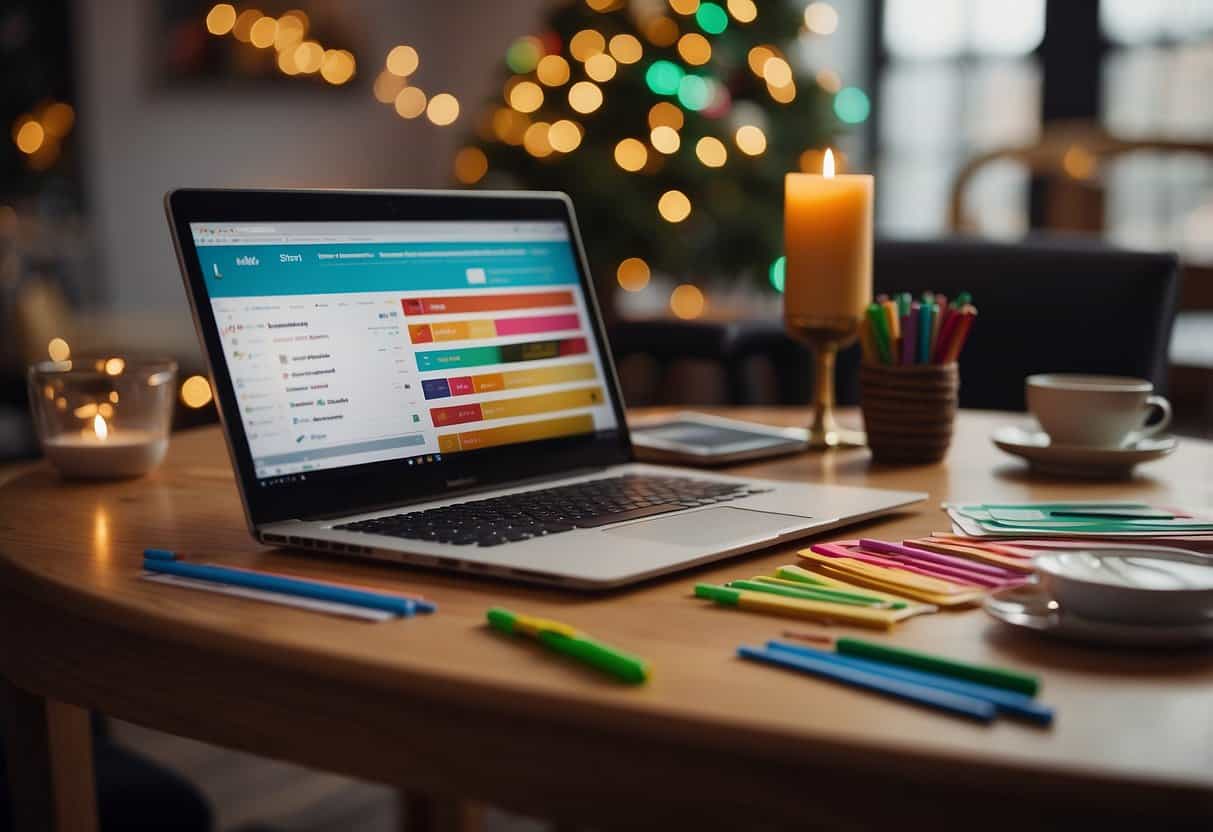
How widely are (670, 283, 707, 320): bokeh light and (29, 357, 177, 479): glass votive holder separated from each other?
309 cm

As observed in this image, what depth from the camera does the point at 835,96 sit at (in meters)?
3.87

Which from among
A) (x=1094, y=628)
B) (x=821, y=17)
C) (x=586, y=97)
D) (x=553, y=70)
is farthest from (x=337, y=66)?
(x=1094, y=628)

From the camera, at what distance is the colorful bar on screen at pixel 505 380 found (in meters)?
0.92

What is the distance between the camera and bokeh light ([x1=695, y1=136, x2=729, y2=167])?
3648 millimetres

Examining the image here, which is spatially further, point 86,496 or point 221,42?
point 221,42

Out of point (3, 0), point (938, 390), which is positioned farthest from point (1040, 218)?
point (938, 390)

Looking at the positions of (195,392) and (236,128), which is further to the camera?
(236,128)

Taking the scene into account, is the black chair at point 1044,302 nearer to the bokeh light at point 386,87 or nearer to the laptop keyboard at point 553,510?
the laptop keyboard at point 553,510

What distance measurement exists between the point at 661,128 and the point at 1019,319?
2066mm

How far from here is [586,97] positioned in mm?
3637

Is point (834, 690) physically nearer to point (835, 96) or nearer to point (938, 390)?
point (938, 390)

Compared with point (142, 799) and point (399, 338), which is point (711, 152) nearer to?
point (142, 799)

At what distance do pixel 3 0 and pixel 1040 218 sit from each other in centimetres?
325

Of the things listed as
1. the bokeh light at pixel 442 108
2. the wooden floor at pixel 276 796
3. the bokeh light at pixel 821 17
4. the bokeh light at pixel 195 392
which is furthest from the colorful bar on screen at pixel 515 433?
the bokeh light at pixel 442 108
